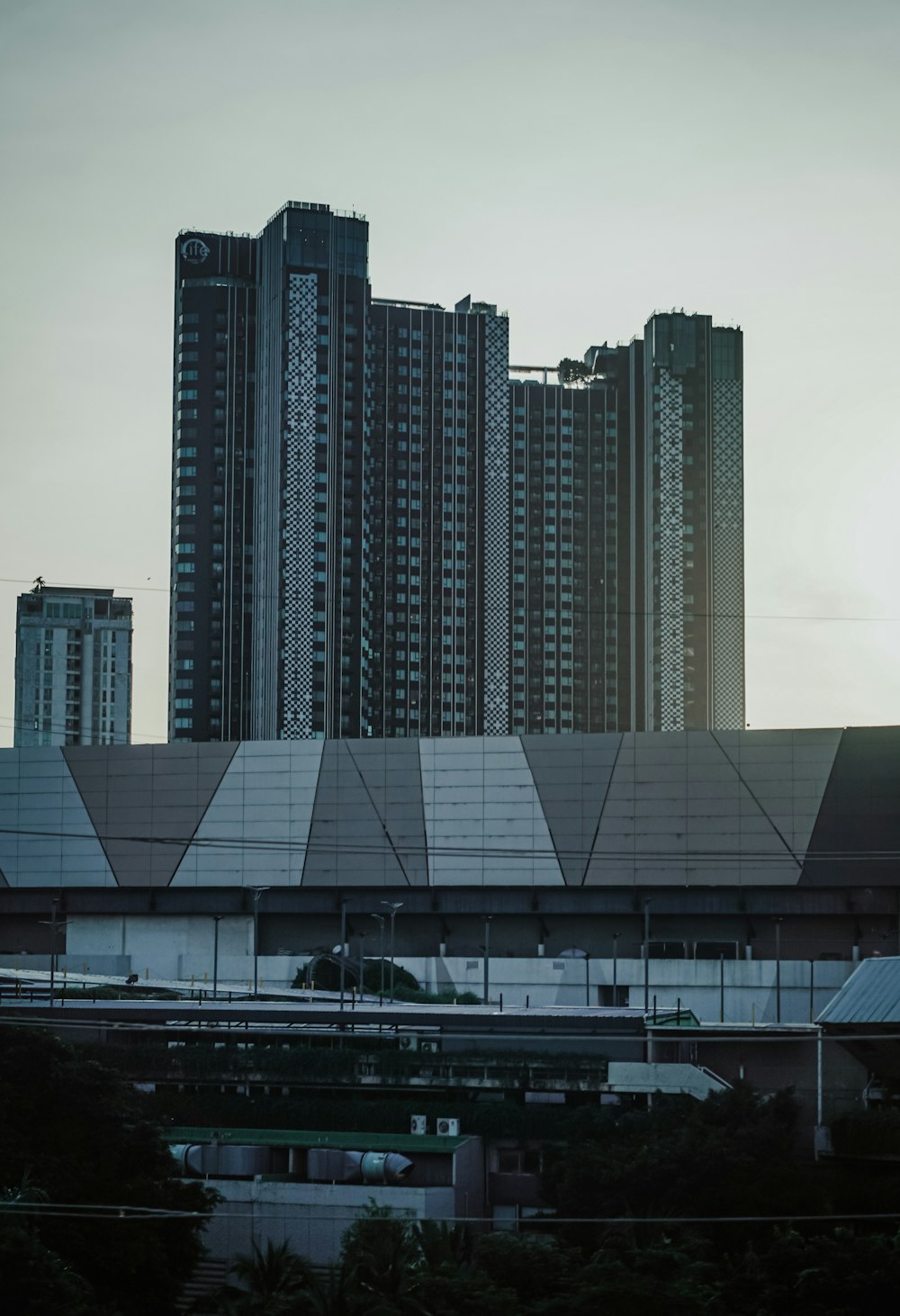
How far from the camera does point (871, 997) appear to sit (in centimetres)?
4400

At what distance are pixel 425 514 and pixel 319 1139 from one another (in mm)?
108661

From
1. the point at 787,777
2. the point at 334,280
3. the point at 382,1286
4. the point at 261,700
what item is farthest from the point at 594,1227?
the point at 334,280

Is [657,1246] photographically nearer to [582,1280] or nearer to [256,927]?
[582,1280]

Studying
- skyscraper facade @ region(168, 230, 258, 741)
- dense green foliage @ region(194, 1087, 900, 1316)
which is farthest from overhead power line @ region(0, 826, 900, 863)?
skyscraper facade @ region(168, 230, 258, 741)

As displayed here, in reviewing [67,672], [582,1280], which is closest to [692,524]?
[67,672]

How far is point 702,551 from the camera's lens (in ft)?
509

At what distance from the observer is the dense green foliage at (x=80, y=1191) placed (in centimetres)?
3019

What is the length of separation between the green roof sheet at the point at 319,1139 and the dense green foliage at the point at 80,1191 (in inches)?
123

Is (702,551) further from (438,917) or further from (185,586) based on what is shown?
(438,917)

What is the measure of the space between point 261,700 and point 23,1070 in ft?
309

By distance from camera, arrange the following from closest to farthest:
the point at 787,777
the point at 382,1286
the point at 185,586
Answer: the point at 382,1286, the point at 787,777, the point at 185,586

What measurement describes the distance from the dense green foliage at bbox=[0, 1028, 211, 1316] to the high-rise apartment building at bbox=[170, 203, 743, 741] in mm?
90571

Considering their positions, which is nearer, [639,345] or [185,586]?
[185,586]

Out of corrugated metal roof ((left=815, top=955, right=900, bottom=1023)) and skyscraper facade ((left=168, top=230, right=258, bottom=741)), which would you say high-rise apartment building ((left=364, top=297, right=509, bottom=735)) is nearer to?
skyscraper facade ((left=168, top=230, right=258, bottom=741))
